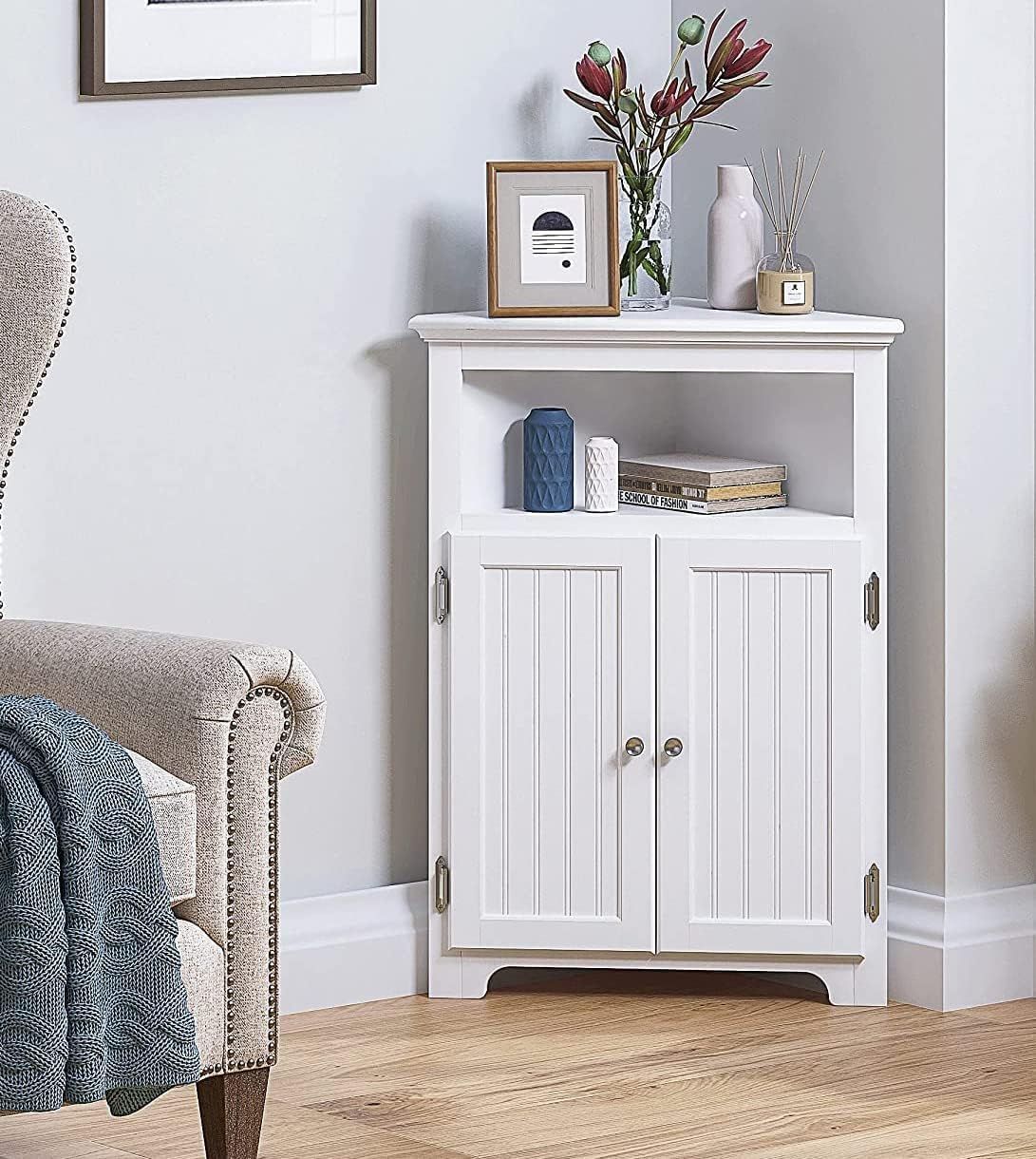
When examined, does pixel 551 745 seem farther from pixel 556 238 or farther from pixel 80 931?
pixel 80 931

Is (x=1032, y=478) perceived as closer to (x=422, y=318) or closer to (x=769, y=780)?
(x=769, y=780)

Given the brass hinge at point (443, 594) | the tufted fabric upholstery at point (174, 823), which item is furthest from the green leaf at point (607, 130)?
the tufted fabric upholstery at point (174, 823)

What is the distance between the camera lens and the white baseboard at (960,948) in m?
3.02

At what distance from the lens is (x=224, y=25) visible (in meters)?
2.93

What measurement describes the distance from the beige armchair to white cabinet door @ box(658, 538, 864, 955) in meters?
0.87

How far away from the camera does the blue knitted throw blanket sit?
75.4 inches

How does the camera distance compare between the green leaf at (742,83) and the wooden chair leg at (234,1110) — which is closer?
the wooden chair leg at (234,1110)

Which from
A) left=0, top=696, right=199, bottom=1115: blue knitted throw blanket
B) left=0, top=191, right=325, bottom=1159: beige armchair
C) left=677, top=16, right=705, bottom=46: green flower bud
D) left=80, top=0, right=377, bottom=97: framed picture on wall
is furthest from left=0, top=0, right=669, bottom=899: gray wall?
left=0, top=696, right=199, bottom=1115: blue knitted throw blanket

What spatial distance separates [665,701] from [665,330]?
532 mm

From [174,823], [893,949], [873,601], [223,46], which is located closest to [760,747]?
[873,601]

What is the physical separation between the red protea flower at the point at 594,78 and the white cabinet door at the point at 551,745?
674 millimetres

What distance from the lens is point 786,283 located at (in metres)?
3.02

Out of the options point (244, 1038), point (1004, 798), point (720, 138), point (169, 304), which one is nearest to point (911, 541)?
point (1004, 798)

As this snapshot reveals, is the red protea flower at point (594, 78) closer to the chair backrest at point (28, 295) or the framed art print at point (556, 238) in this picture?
the framed art print at point (556, 238)
